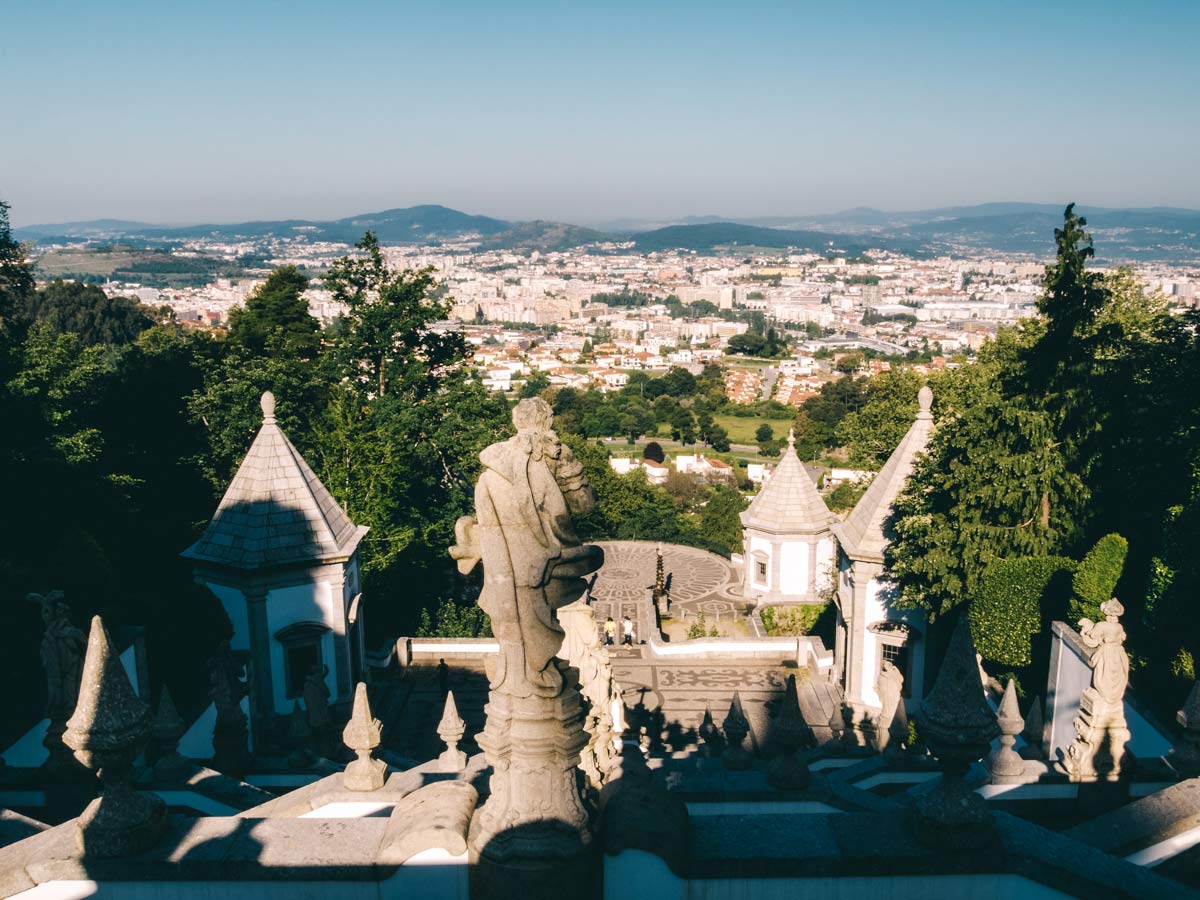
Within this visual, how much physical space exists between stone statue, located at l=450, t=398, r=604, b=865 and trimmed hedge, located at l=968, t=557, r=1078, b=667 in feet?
38.1

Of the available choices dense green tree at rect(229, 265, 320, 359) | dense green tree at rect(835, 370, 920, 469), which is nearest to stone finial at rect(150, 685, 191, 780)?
dense green tree at rect(835, 370, 920, 469)

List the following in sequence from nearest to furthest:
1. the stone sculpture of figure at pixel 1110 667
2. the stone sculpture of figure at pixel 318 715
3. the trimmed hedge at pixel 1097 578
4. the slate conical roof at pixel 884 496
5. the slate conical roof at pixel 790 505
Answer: the stone sculpture of figure at pixel 1110 667
the stone sculpture of figure at pixel 318 715
the trimmed hedge at pixel 1097 578
the slate conical roof at pixel 884 496
the slate conical roof at pixel 790 505

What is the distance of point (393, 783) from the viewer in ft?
25.8

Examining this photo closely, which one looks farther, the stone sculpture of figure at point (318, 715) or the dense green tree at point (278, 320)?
the dense green tree at point (278, 320)

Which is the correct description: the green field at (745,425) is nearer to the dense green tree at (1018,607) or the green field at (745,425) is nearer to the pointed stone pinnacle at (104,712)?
the dense green tree at (1018,607)

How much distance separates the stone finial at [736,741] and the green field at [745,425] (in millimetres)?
93962

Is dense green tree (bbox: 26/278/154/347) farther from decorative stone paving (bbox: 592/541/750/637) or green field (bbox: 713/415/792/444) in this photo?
green field (bbox: 713/415/792/444)

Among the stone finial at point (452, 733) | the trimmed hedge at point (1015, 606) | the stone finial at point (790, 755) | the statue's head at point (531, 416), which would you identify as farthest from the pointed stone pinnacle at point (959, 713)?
the trimmed hedge at point (1015, 606)

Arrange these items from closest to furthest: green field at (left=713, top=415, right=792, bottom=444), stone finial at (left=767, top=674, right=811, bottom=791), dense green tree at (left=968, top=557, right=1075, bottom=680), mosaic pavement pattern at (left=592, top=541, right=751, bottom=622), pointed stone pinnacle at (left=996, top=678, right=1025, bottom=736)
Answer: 1. stone finial at (left=767, top=674, right=811, bottom=791)
2. pointed stone pinnacle at (left=996, top=678, right=1025, bottom=736)
3. dense green tree at (left=968, top=557, right=1075, bottom=680)
4. mosaic pavement pattern at (left=592, top=541, right=751, bottom=622)
5. green field at (left=713, top=415, right=792, bottom=444)

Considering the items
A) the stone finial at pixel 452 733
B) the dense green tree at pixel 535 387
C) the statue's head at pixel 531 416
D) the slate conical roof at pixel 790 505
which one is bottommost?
the dense green tree at pixel 535 387

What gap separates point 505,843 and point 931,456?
1405 cm

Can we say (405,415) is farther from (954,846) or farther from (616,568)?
(954,846)

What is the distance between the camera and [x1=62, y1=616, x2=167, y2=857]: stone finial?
16.6ft

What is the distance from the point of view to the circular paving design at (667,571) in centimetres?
3141
